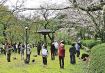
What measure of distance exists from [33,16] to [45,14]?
7.02m

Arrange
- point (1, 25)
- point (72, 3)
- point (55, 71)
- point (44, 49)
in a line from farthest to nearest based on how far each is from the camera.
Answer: point (1, 25) → point (44, 49) → point (55, 71) → point (72, 3)

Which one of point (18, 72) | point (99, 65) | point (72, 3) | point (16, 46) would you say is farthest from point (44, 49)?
point (16, 46)

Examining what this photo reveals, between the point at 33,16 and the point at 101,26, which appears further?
the point at 33,16

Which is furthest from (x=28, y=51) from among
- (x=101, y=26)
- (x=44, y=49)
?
(x=101, y=26)

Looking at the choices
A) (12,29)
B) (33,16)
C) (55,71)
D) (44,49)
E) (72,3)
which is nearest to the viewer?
(72,3)

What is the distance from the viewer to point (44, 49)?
25516 mm

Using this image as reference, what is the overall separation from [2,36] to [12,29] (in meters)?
9.52

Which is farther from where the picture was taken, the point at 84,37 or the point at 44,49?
the point at 84,37

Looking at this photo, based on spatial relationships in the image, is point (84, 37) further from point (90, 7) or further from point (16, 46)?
point (90, 7)

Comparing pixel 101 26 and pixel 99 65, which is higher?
pixel 101 26

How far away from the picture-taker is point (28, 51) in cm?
2953

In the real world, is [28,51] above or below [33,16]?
below

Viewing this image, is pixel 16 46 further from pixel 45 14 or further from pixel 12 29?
pixel 45 14

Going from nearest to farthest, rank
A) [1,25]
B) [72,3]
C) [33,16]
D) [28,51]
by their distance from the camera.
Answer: [72,3] → [28,51] → [1,25] → [33,16]
